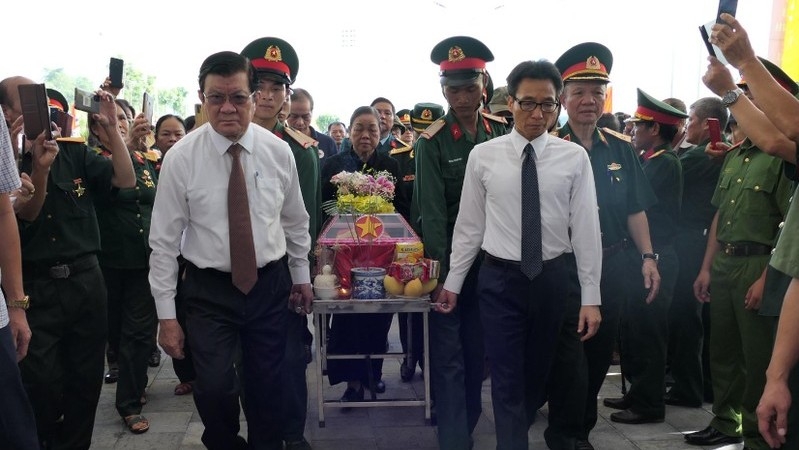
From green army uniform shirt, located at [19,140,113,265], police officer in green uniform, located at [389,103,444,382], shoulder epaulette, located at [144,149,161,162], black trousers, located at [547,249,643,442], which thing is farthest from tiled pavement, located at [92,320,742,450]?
shoulder epaulette, located at [144,149,161,162]

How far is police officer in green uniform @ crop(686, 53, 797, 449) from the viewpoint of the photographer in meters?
3.20

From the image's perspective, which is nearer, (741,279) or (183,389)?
(741,279)

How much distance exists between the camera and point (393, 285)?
355cm

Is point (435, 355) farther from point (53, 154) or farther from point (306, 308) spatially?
point (53, 154)

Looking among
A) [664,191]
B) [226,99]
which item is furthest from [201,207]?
[664,191]

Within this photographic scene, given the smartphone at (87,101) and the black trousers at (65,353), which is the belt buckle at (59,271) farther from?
the smartphone at (87,101)

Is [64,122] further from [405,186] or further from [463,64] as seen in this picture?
[405,186]

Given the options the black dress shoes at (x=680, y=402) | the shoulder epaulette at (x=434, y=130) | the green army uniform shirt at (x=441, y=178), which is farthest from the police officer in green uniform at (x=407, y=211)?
the black dress shoes at (x=680, y=402)

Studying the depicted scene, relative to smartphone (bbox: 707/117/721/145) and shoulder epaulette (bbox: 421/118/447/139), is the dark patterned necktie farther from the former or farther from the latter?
smartphone (bbox: 707/117/721/145)

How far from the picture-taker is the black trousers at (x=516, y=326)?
10.2ft

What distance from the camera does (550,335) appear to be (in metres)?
3.20

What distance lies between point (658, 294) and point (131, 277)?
3.31 m

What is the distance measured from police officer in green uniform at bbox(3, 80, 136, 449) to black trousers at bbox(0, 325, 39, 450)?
122cm

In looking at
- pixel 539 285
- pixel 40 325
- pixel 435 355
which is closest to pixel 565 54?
pixel 539 285
